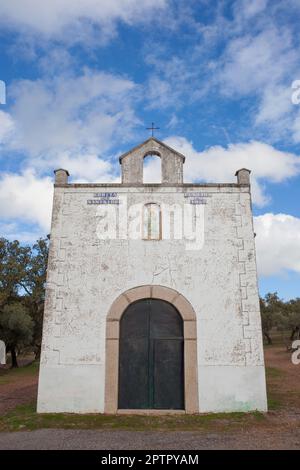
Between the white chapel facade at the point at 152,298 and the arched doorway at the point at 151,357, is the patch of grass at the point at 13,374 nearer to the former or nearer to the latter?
the white chapel facade at the point at 152,298

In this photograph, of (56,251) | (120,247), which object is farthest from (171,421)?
(56,251)

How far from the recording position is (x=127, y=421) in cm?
869

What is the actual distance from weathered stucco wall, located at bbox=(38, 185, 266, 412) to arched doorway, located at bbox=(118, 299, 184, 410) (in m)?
0.50

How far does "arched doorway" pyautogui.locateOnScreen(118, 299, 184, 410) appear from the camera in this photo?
9617 millimetres

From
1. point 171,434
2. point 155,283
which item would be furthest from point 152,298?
point 171,434

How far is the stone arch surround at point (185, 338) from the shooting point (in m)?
9.50

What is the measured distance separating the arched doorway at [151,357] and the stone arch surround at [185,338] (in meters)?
0.16

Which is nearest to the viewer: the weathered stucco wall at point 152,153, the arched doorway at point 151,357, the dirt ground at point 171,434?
the dirt ground at point 171,434

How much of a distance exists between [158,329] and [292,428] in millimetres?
3606

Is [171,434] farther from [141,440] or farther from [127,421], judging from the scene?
[127,421]

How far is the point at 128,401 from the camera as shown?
31.5ft

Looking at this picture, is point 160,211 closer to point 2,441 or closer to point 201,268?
point 201,268

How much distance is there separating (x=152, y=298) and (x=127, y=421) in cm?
286

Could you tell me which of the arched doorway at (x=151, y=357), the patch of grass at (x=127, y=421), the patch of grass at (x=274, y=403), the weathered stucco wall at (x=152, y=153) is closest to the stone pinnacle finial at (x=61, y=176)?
the weathered stucco wall at (x=152, y=153)
